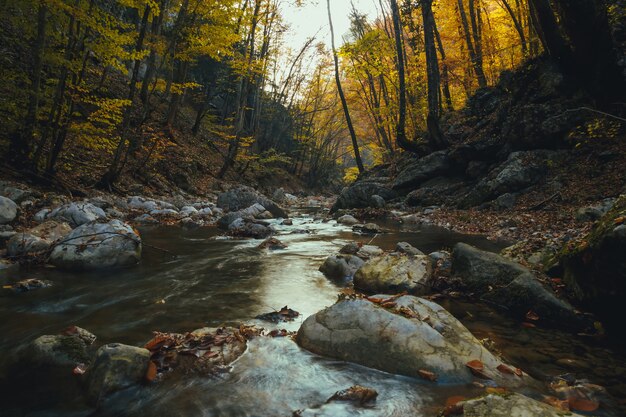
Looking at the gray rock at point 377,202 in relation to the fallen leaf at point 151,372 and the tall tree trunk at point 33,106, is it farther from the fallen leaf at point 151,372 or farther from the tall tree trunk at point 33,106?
the fallen leaf at point 151,372

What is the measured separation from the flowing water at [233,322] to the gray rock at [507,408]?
1.23ft

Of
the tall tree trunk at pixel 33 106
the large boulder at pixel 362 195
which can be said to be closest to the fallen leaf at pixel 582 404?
the tall tree trunk at pixel 33 106

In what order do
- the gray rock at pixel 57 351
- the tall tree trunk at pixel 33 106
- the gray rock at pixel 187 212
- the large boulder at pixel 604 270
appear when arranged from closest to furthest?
1. the gray rock at pixel 57 351
2. the large boulder at pixel 604 270
3. the tall tree trunk at pixel 33 106
4. the gray rock at pixel 187 212

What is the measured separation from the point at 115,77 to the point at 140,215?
13.7m

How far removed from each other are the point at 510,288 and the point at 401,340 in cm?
221

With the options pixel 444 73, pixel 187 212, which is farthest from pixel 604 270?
pixel 444 73

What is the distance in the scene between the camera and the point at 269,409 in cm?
247

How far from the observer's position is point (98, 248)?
5.93 metres

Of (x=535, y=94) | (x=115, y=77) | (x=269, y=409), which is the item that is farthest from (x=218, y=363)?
(x=115, y=77)

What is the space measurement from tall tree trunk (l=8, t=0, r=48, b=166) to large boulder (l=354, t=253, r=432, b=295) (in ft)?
30.7

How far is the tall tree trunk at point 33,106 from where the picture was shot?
28.6 ft

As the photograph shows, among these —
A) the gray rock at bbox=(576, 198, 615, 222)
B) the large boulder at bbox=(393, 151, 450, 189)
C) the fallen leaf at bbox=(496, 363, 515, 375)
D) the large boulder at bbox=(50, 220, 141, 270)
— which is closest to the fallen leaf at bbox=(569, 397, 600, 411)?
the fallen leaf at bbox=(496, 363, 515, 375)

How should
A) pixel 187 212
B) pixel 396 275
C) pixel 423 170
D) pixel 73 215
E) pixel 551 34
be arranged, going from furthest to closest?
pixel 423 170 → pixel 187 212 → pixel 551 34 → pixel 73 215 → pixel 396 275

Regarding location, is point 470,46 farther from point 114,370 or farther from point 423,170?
point 114,370
